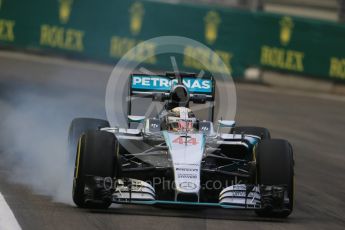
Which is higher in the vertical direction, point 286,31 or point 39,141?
point 286,31

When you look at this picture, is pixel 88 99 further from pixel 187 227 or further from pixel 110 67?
pixel 187 227

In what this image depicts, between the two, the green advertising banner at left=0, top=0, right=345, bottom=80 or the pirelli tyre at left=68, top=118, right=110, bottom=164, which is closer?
the pirelli tyre at left=68, top=118, right=110, bottom=164

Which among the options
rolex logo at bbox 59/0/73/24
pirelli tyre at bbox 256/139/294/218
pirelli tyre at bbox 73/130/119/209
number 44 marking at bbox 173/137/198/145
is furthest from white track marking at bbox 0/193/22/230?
rolex logo at bbox 59/0/73/24

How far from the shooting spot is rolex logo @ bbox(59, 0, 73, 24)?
32375mm

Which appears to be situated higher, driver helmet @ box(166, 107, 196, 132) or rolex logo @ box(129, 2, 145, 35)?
rolex logo @ box(129, 2, 145, 35)

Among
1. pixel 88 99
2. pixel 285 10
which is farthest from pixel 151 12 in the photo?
pixel 285 10

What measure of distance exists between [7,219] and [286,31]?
806 inches

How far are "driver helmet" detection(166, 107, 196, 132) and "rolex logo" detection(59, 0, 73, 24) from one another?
20.6 meters

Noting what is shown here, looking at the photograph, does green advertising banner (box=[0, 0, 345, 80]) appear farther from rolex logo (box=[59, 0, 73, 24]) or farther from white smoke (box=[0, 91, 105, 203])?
white smoke (box=[0, 91, 105, 203])

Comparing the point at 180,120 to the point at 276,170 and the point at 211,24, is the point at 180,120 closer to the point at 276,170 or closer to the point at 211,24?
the point at 276,170

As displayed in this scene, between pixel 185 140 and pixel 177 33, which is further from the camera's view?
pixel 177 33

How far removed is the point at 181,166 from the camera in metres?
10.9

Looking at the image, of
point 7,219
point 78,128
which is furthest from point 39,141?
point 7,219

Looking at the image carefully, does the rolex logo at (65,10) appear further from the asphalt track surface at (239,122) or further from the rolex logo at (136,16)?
the rolex logo at (136,16)
